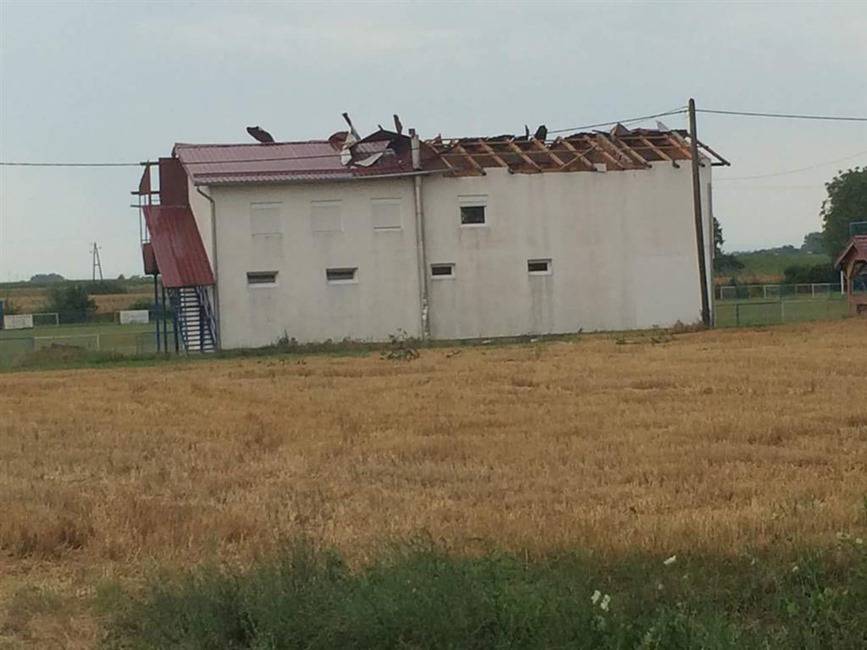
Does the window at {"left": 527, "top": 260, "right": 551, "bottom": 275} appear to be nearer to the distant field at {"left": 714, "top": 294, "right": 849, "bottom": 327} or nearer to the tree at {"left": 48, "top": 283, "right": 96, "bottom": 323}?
the distant field at {"left": 714, "top": 294, "right": 849, "bottom": 327}

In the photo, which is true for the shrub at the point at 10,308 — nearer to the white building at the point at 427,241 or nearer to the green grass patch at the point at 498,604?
the white building at the point at 427,241

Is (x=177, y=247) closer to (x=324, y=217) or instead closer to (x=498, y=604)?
(x=324, y=217)

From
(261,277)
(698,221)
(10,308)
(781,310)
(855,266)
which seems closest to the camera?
(698,221)

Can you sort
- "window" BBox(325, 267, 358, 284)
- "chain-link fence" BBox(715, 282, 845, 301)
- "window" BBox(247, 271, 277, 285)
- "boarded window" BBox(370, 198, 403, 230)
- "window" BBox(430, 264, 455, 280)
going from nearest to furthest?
"window" BBox(247, 271, 277, 285), "window" BBox(325, 267, 358, 284), "boarded window" BBox(370, 198, 403, 230), "window" BBox(430, 264, 455, 280), "chain-link fence" BBox(715, 282, 845, 301)

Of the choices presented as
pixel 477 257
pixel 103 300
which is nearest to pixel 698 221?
pixel 477 257

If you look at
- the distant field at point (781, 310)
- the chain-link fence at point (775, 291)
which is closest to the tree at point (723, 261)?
the chain-link fence at point (775, 291)

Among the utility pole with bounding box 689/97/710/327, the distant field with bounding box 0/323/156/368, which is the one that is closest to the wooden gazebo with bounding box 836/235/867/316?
the utility pole with bounding box 689/97/710/327

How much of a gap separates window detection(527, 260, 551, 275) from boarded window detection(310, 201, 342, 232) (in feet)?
23.8

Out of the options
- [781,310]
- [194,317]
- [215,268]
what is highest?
[215,268]

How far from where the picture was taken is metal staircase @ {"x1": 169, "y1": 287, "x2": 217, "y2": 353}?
1762 inches

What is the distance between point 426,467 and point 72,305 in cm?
7432

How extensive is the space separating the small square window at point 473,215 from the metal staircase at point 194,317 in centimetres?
985

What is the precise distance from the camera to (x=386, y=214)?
46062mm

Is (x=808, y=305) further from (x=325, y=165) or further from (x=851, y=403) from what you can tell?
(x=851, y=403)
